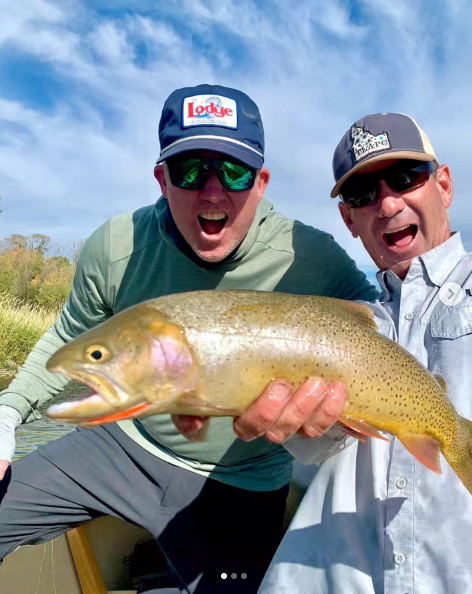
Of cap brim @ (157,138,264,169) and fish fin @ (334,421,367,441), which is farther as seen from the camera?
cap brim @ (157,138,264,169)

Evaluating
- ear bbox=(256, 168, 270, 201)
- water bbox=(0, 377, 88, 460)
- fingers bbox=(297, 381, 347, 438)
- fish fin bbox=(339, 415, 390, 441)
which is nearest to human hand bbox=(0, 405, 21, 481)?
fingers bbox=(297, 381, 347, 438)

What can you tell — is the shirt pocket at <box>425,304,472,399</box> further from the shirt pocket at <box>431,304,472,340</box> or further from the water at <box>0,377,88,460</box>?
the water at <box>0,377,88,460</box>

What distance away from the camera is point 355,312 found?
2482 mm

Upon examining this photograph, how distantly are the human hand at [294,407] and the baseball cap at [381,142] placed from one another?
1381mm

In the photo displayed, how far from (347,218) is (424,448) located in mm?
1563

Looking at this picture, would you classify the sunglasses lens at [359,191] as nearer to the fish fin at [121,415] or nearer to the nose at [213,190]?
the nose at [213,190]

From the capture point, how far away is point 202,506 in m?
3.79

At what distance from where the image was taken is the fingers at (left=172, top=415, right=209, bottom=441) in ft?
8.06

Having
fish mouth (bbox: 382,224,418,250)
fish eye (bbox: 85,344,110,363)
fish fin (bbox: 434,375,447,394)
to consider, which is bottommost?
fish fin (bbox: 434,375,447,394)

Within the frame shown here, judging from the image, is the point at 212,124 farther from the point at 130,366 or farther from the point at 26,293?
the point at 26,293

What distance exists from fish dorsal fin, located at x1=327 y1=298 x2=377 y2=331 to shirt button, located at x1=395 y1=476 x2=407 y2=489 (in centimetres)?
68

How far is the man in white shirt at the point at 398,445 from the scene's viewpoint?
2346mm

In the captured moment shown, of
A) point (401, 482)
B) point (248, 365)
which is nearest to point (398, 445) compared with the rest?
point (401, 482)

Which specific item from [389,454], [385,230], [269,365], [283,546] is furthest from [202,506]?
[385,230]
